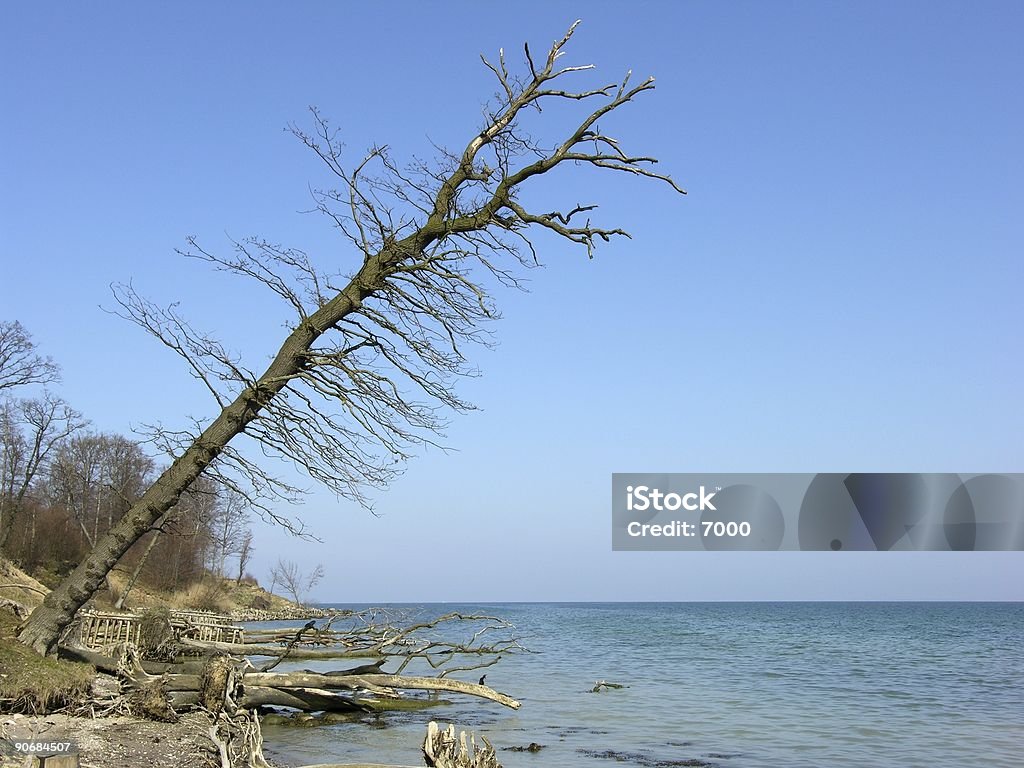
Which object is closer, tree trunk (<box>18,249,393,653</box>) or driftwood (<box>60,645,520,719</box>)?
tree trunk (<box>18,249,393,653</box>)

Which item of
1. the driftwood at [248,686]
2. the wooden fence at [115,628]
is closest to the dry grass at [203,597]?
the wooden fence at [115,628]

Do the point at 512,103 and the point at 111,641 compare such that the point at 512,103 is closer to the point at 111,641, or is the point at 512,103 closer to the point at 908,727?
the point at 908,727

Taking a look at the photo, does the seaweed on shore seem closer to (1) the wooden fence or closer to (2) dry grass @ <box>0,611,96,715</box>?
(2) dry grass @ <box>0,611,96,715</box>

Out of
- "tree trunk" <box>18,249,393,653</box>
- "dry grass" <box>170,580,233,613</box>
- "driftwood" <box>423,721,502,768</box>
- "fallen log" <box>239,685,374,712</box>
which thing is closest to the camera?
"driftwood" <box>423,721,502,768</box>

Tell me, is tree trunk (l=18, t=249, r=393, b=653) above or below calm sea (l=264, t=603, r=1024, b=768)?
above

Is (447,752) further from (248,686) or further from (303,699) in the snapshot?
(303,699)

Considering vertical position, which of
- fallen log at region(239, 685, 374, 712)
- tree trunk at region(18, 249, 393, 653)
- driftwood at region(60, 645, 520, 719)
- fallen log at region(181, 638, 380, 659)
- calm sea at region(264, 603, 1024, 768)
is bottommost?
calm sea at region(264, 603, 1024, 768)

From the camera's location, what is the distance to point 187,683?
13203 millimetres

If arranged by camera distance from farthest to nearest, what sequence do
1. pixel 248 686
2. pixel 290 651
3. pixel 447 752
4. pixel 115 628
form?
pixel 115 628 < pixel 290 651 < pixel 248 686 < pixel 447 752

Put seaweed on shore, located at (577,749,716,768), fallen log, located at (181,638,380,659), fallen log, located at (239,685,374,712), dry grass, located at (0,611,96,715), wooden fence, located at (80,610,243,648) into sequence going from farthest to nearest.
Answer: wooden fence, located at (80,610,243,648)
fallen log, located at (181,638,380,659)
fallen log, located at (239,685,374,712)
seaweed on shore, located at (577,749,716,768)
dry grass, located at (0,611,96,715)

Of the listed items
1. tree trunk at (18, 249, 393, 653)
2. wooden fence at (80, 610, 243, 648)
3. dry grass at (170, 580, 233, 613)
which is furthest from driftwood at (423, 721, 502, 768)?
dry grass at (170, 580, 233, 613)

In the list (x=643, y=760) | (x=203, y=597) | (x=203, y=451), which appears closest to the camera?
(x=203, y=451)

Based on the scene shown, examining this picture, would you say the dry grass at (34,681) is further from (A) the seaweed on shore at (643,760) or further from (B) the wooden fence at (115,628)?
(B) the wooden fence at (115,628)

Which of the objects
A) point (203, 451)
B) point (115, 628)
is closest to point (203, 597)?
point (115, 628)
